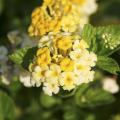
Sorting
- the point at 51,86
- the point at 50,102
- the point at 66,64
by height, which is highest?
the point at 66,64

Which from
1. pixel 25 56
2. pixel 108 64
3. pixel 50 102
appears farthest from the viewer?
pixel 50 102

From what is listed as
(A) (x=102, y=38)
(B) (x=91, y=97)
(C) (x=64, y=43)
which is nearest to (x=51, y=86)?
(C) (x=64, y=43)

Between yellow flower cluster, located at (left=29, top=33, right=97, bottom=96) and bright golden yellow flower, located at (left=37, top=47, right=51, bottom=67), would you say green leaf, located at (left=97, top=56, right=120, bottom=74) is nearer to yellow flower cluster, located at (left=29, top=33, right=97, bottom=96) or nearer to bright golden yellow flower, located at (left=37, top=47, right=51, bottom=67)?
yellow flower cluster, located at (left=29, top=33, right=97, bottom=96)

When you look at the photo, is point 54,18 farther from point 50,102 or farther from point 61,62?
point 50,102

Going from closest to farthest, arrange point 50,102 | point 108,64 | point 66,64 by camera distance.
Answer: point 66,64 < point 108,64 < point 50,102

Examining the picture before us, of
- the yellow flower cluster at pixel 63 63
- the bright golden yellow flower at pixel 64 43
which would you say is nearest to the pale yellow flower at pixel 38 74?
the yellow flower cluster at pixel 63 63

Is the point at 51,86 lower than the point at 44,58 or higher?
lower

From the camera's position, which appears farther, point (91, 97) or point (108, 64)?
point (91, 97)
